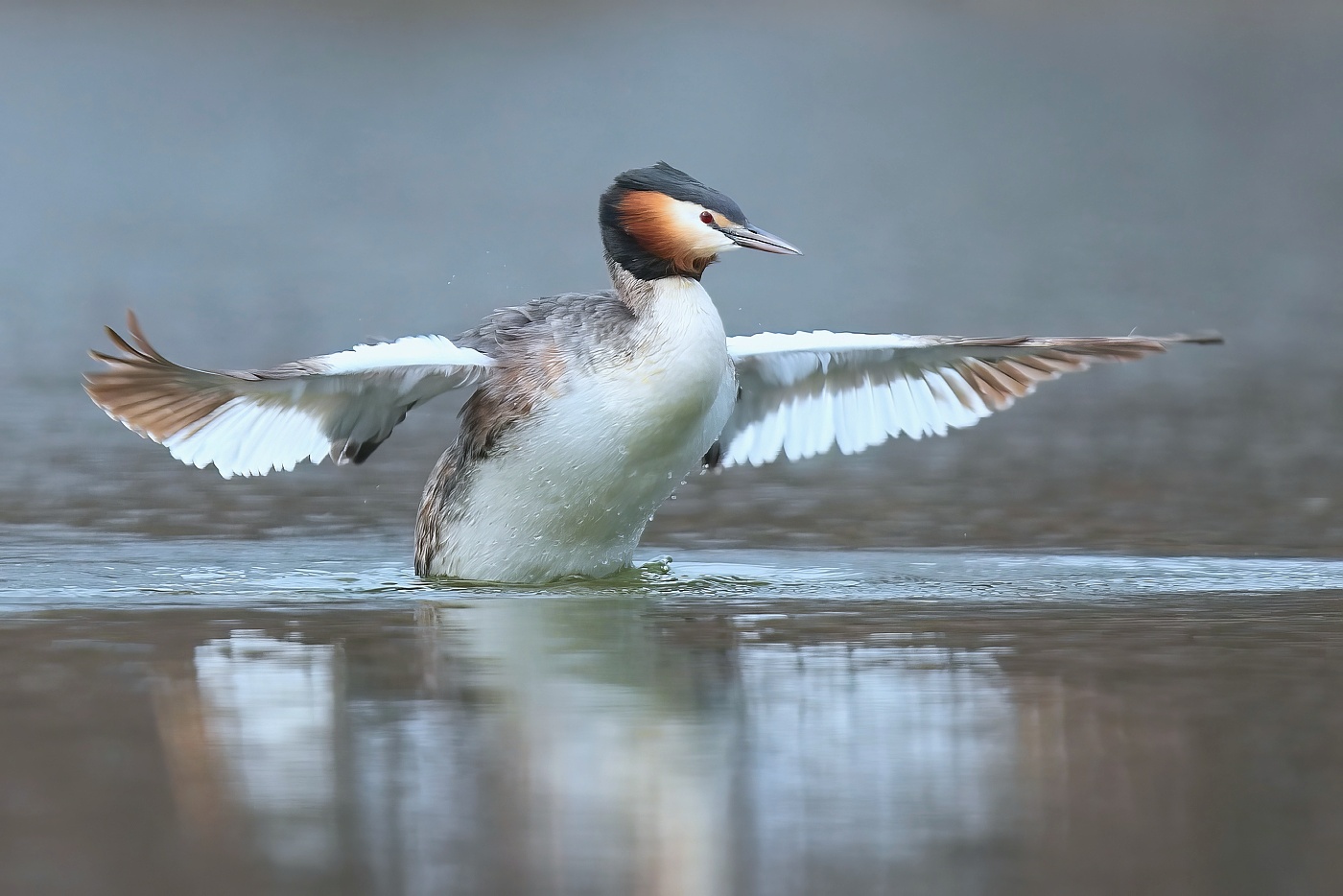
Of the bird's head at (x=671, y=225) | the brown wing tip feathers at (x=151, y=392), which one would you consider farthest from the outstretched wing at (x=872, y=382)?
the brown wing tip feathers at (x=151, y=392)

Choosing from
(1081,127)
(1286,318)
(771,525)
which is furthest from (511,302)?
(1081,127)

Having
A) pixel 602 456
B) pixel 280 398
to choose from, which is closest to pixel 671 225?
pixel 602 456

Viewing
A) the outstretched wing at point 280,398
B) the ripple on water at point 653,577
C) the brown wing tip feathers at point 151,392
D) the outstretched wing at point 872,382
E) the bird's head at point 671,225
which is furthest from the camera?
the outstretched wing at point 872,382

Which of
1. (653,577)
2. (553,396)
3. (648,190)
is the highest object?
(648,190)

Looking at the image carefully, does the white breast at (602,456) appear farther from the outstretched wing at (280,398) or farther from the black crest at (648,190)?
the outstretched wing at (280,398)

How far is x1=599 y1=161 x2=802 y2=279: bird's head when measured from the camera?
9.55 meters

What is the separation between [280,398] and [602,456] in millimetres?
1370

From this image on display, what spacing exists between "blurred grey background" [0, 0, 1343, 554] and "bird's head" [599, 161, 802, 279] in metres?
2.01

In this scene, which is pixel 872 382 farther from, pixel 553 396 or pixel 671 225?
A: pixel 553 396

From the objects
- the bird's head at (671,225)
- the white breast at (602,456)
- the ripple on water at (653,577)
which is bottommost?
the ripple on water at (653,577)

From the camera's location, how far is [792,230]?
2581 centimetres

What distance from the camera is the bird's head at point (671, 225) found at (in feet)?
31.3

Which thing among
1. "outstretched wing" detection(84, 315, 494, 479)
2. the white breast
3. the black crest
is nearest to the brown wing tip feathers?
"outstretched wing" detection(84, 315, 494, 479)

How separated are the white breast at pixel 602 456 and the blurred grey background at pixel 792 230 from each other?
1409 mm
